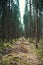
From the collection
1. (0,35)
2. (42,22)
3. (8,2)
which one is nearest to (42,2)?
(8,2)

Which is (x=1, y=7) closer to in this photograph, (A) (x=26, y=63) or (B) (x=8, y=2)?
(B) (x=8, y=2)

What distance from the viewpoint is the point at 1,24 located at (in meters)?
27.3

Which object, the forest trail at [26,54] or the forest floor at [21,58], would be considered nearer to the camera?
the forest floor at [21,58]

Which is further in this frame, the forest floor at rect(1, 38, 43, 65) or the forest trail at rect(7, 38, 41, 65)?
the forest trail at rect(7, 38, 41, 65)

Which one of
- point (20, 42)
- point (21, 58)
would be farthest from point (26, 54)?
point (20, 42)

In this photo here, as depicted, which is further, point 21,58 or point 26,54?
point 26,54

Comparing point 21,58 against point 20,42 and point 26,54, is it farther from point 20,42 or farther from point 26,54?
point 20,42

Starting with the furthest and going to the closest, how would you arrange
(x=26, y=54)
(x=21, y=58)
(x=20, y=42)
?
(x=20, y=42), (x=26, y=54), (x=21, y=58)

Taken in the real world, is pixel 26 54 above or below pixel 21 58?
below

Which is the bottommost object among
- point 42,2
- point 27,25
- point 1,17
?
point 27,25

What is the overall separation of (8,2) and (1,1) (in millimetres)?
3081

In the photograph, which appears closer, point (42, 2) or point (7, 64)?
point (7, 64)

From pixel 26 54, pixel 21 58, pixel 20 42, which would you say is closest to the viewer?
pixel 21 58

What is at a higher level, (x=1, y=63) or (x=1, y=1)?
(x=1, y=1)
